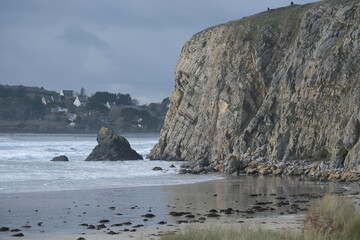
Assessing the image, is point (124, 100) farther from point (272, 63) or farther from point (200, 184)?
point (200, 184)

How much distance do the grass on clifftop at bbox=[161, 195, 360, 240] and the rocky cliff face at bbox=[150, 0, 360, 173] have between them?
23388 millimetres

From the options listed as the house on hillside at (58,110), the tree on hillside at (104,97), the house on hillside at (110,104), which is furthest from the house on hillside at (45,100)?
the tree on hillside at (104,97)

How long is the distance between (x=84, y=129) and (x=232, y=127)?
104 m

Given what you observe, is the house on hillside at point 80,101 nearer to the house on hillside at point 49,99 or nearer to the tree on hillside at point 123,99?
the house on hillside at point 49,99

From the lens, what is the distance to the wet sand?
66.2 ft

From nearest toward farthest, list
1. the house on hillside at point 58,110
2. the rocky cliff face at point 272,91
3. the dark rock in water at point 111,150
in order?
the rocky cliff face at point 272,91 < the dark rock in water at point 111,150 < the house on hillside at point 58,110

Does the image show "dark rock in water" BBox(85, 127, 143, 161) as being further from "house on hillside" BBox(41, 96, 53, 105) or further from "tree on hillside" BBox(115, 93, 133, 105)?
Result: "tree on hillside" BBox(115, 93, 133, 105)

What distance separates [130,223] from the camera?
21.3 m

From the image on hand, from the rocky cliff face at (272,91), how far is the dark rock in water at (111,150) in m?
2.79

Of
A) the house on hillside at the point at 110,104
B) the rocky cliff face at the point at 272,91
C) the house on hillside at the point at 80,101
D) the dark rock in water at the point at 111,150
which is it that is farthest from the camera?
the house on hillside at the point at 110,104

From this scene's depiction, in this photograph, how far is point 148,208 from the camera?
2531 cm

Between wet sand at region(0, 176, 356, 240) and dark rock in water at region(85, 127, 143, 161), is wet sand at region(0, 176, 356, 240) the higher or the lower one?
the lower one

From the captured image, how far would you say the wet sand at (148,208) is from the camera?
2019cm

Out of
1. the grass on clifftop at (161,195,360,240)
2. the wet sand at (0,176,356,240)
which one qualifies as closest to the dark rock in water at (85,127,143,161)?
the wet sand at (0,176,356,240)
